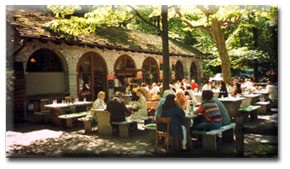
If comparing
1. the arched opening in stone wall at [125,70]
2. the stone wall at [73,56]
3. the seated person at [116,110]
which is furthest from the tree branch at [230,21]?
the arched opening in stone wall at [125,70]

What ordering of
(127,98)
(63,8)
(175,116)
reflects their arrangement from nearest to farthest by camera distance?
(175,116)
(63,8)
(127,98)

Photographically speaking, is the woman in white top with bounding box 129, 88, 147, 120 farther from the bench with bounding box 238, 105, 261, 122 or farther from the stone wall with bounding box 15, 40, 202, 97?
the stone wall with bounding box 15, 40, 202, 97

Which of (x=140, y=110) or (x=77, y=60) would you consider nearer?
(x=140, y=110)

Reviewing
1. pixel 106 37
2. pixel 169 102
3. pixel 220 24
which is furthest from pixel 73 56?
pixel 169 102

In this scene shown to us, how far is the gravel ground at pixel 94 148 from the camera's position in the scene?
214 inches

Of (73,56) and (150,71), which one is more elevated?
(73,56)

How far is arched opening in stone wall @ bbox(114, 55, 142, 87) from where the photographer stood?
12031 millimetres

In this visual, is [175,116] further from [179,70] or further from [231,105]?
[179,70]

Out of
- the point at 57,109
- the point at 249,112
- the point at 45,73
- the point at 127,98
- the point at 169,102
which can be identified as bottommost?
the point at 249,112

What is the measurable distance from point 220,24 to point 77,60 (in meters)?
5.16

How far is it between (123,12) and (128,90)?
15.6 feet

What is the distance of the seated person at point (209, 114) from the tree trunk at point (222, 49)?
1.83 meters

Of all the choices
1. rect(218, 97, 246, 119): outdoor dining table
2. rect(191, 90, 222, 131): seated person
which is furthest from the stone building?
rect(191, 90, 222, 131): seated person

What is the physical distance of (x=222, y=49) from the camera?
7.81m
